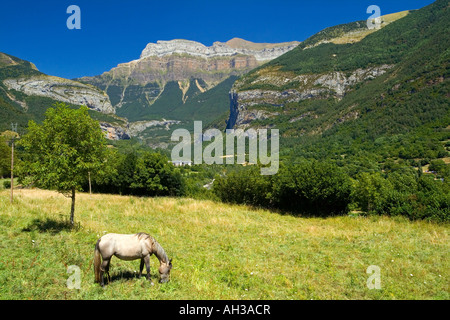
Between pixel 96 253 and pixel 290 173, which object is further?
pixel 290 173

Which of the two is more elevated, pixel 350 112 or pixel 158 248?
pixel 350 112

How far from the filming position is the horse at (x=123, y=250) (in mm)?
8078

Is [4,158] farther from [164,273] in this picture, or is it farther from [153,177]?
[164,273]

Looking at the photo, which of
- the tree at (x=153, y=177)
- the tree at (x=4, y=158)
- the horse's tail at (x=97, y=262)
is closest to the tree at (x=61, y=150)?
the horse's tail at (x=97, y=262)

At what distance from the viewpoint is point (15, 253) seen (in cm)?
989

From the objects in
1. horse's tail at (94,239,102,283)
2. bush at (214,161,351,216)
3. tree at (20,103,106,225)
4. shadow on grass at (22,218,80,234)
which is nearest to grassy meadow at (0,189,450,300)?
shadow on grass at (22,218,80,234)

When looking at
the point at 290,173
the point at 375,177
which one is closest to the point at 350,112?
the point at 375,177

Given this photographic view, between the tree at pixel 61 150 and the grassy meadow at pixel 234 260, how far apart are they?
9.10 feet

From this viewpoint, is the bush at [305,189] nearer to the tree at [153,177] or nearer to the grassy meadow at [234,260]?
the grassy meadow at [234,260]

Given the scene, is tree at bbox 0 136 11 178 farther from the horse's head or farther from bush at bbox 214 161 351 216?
the horse's head

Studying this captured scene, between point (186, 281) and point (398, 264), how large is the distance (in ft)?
31.5

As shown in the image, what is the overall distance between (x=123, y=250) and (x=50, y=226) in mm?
9170
